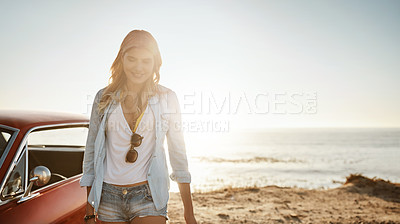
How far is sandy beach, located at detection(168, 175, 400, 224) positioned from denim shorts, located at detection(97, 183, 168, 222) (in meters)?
3.82

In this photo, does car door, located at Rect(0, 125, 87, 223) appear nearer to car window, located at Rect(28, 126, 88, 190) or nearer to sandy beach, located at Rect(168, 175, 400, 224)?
car window, located at Rect(28, 126, 88, 190)

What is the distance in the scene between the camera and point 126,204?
169cm

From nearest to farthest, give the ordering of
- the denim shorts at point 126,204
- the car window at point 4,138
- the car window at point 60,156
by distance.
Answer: the denim shorts at point 126,204, the car window at point 4,138, the car window at point 60,156

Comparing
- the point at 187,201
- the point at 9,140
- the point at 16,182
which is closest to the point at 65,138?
the point at 9,140

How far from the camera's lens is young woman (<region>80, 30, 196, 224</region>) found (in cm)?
172

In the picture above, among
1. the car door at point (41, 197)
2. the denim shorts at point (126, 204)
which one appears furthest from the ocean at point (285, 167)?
the denim shorts at point (126, 204)

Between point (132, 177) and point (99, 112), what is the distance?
1.59ft

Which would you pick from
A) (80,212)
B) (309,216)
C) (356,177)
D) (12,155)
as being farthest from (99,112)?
(356,177)

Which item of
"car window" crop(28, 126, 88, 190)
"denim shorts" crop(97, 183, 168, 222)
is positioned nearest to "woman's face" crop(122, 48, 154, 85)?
"denim shorts" crop(97, 183, 168, 222)

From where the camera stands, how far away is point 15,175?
222 cm

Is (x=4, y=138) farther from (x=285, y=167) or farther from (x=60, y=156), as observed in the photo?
(x=285, y=167)

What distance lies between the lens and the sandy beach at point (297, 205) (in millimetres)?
5563

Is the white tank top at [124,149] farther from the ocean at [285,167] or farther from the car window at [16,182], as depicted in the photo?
the ocean at [285,167]

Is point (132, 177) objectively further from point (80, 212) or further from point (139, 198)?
point (80, 212)
